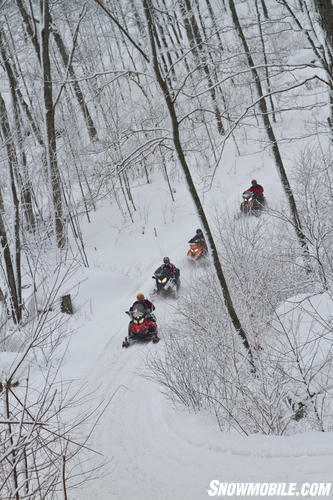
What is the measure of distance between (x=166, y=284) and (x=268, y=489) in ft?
28.0

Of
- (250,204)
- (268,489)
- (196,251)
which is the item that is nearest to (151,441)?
(268,489)

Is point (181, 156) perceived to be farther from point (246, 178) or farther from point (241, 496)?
point (246, 178)

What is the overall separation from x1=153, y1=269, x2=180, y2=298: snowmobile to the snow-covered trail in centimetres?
38

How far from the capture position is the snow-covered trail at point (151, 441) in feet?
12.8

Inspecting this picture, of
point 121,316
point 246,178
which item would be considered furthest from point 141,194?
point 121,316

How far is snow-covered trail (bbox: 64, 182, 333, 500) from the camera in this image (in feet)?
12.8

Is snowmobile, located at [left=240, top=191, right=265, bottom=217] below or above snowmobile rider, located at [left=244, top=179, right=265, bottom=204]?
below

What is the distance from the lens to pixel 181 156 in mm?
5992

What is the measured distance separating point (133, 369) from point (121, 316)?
3.28 metres

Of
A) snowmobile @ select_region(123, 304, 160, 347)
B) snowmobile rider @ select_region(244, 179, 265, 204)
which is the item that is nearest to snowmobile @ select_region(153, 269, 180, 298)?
snowmobile @ select_region(123, 304, 160, 347)

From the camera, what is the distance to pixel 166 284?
11.9 meters

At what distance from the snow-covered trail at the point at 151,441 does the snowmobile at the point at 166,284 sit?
0.38m

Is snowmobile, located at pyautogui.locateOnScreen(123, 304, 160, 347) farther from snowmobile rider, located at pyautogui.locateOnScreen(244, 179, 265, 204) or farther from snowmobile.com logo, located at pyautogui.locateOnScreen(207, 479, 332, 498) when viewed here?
snowmobile rider, located at pyautogui.locateOnScreen(244, 179, 265, 204)

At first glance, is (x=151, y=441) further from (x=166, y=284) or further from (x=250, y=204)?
(x=250, y=204)
